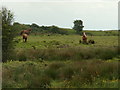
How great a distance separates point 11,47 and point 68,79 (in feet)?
31.9

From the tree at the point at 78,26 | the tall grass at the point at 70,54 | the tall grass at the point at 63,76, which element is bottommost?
the tall grass at the point at 63,76

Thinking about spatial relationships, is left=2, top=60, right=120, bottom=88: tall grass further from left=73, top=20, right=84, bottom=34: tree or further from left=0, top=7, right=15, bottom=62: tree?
left=73, top=20, right=84, bottom=34: tree

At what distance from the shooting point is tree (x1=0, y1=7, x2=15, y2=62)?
21.3 metres

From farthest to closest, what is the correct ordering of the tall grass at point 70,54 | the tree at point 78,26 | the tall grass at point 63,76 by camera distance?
the tree at point 78,26
the tall grass at point 70,54
the tall grass at point 63,76

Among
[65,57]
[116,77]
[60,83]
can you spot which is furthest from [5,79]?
[65,57]

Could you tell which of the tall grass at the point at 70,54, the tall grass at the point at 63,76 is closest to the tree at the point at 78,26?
the tall grass at the point at 70,54

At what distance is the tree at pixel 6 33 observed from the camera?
839 inches

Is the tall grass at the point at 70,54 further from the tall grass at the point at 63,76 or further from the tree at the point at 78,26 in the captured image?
the tree at the point at 78,26

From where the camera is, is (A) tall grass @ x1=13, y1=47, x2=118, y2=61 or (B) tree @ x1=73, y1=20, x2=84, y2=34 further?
(B) tree @ x1=73, y1=20, x2=84, y2=34

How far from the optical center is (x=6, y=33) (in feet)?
70.1

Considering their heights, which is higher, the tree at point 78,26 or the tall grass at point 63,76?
the tree at point 78,26

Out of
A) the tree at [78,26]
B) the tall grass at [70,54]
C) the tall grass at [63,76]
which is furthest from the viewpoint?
the tree at [78,26]

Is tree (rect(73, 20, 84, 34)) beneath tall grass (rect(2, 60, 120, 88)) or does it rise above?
above

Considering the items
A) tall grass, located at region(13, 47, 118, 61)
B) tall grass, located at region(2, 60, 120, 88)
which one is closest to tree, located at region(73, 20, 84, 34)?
tall grass, located at region(13, 47, 118, 61)
